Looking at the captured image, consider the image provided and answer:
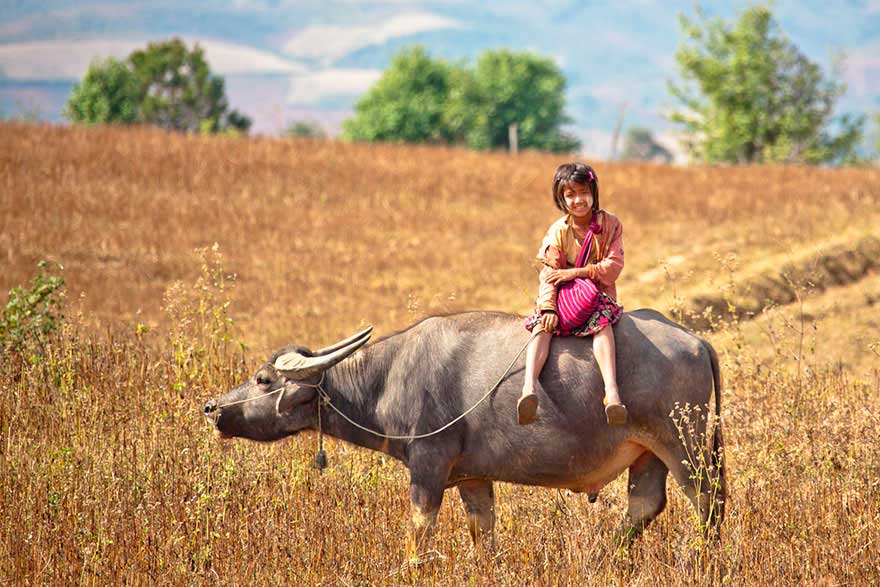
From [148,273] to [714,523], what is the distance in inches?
571

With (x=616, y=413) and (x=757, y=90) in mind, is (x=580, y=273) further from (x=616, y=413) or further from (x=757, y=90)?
(x=757, y=90)

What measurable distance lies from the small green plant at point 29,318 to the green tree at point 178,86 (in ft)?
301

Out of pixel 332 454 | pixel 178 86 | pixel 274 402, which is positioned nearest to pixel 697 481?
pixel 274 402

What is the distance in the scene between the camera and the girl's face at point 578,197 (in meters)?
5.84

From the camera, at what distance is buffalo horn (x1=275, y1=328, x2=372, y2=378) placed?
19.7 feet

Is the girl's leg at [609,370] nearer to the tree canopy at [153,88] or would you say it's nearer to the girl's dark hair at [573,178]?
the girl's dark hair at [573,178]

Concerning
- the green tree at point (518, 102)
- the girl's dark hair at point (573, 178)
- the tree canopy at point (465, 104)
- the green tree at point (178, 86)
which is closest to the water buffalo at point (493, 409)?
the girl's dark hair at point (573, 178)

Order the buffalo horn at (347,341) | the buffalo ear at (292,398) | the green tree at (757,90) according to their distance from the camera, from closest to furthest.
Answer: the buffalo horn at (347,341)
the buffalo ear at (292,398)
the green tree at (757,90)

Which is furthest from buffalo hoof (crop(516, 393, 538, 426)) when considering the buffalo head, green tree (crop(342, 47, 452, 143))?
green tree (crop(342, 47, 452, 143))

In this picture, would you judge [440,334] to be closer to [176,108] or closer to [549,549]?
[549,549]

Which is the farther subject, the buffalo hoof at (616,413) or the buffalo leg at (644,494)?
the buffalo leg at (644,494)

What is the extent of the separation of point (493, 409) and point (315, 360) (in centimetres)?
105

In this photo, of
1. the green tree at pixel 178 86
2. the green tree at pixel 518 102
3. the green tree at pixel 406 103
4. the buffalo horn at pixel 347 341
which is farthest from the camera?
Answer: the green tree at pixel 178 86

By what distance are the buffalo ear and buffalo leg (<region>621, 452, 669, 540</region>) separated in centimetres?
193
